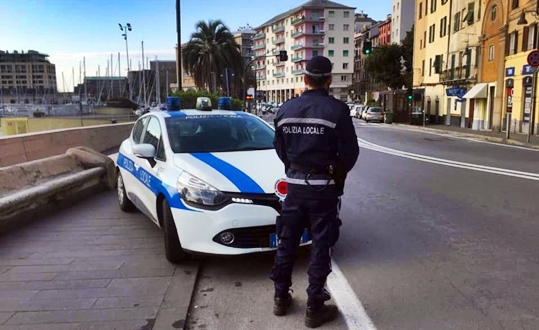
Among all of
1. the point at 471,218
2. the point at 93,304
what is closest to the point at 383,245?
the point at 471,218

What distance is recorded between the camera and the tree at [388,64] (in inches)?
2502

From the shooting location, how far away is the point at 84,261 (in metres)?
5.09

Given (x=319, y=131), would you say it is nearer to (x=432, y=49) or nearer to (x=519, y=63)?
(x=519, y=63)

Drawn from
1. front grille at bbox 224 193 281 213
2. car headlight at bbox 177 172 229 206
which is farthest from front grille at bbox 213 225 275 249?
car headlight at bbox 177 172 229 206

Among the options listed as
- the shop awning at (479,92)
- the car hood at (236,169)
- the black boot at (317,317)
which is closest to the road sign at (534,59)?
the shop awning at (479,92)

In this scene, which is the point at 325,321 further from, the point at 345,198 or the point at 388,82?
the point at 388,82

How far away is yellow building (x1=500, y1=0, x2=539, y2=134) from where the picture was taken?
24.8 meters

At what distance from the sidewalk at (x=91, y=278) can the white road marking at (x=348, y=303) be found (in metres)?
1.26

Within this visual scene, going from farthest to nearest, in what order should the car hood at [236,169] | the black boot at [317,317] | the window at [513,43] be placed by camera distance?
the window at [513,43] < the car hood at [236,169] < the black boot at [317,317]

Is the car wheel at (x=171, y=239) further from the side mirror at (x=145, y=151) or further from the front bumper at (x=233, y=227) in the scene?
the side mirror at (x=145, y=151)

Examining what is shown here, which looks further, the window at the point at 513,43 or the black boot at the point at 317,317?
the window at the point at 513,43

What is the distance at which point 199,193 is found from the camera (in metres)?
4.56

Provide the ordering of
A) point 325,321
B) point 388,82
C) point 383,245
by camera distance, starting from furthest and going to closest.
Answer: point 388,82 < point 383,245 < point 325,321

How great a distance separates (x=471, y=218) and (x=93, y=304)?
16.7ft
